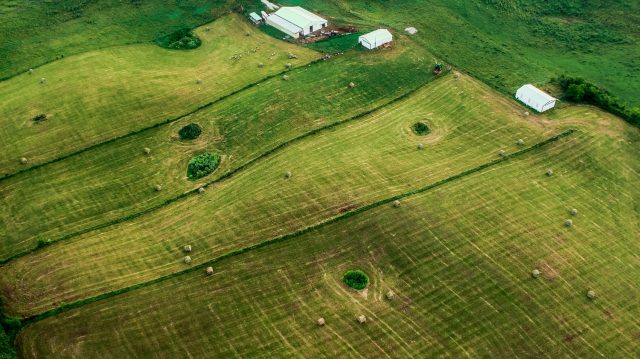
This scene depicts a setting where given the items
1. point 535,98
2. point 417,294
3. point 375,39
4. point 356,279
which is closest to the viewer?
point 417,294

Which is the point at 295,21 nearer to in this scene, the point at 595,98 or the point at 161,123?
the point at 161,123

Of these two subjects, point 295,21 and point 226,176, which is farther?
point 295,21

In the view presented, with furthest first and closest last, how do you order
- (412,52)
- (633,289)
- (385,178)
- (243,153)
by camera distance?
(412,52)
(243,153)
(385,178)
(633,289)

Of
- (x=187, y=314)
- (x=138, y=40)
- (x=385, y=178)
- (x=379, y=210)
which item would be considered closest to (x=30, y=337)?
(x=187, y=314)

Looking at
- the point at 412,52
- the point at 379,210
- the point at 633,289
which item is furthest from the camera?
the point at 412,52

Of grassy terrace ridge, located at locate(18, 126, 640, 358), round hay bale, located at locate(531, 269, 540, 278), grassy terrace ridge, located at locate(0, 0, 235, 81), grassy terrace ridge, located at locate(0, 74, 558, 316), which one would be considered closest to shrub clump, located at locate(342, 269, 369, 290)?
grassy terrace ridge, located at locate(18, 126, 640, 358)

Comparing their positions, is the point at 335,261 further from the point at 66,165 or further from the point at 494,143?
the point at 66,165

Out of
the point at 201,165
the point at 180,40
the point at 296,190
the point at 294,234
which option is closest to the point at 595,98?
the point at 296,190
